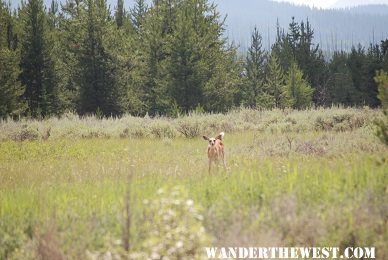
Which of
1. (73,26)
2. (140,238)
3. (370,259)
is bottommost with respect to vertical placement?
(370,259)

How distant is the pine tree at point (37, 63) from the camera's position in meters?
30.2

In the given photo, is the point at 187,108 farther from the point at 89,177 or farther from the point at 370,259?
the point at 370,259

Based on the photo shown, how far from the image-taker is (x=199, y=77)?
98.8 ft

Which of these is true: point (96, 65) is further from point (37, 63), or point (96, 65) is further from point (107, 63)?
point (37, 63)

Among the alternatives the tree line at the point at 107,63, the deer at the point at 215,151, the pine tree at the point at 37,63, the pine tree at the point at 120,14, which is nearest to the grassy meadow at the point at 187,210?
the deer at the point at 215,151

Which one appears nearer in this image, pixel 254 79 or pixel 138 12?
pixel 254 79

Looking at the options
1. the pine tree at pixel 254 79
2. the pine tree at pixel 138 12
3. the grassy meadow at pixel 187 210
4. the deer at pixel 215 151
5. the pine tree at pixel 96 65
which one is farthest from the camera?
the pine tree at pixel 138 12

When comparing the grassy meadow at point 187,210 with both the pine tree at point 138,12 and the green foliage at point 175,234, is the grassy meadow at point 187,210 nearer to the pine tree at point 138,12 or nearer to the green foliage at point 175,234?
the green foliage at point 175,234

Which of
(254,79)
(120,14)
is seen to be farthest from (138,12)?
(254,79)

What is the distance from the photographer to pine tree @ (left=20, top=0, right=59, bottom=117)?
30.2 meters

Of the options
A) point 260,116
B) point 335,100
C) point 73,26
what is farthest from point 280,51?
point 260,116

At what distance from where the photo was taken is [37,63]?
3045 centimetres

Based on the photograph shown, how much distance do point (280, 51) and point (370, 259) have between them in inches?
2057

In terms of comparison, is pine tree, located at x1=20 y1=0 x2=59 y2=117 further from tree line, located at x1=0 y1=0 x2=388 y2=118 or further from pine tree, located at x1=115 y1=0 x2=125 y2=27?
pine tree, located at x1=115 y1=0 x2=125 y2=27
